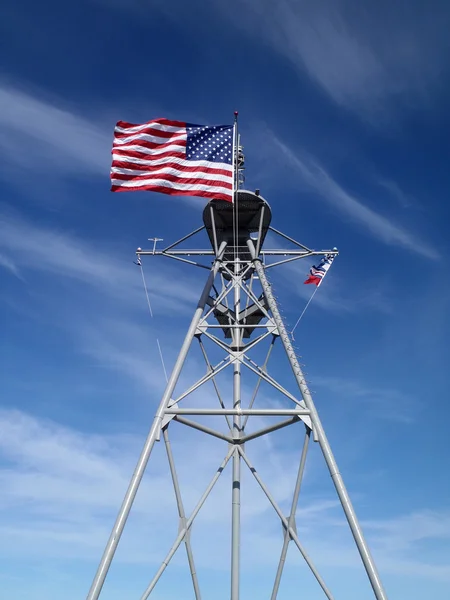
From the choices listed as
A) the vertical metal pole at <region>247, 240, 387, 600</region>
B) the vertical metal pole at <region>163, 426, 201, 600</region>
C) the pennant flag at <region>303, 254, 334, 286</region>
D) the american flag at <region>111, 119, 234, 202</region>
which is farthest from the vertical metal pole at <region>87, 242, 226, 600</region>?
the pennant flag at <region>303, 254, 334, 286</region>

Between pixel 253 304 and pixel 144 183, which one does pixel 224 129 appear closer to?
pixel 144 183

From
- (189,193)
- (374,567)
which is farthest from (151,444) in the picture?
(189,193)

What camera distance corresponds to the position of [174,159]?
19.4 m

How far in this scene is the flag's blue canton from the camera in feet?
64.2

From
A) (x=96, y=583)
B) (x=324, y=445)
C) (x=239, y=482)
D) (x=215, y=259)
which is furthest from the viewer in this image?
(x=215, y=259)

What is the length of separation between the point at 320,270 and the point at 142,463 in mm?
11875

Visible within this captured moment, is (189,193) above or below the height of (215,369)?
above

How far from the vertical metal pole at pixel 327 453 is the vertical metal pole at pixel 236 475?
65.5 inches

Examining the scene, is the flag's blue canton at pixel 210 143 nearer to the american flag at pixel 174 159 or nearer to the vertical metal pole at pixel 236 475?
the american flag at pixel 174 159

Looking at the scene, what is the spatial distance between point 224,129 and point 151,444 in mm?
11177

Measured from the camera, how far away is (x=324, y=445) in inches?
635

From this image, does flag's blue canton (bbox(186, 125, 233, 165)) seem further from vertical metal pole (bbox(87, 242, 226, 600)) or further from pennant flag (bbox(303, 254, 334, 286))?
pennant flag (bbox(303, 254, 334, 286))

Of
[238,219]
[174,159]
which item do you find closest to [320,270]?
[238,219]

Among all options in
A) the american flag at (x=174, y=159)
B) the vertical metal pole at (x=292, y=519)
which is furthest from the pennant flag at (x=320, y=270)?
the vertical metal pole at (x=292, y=519)
